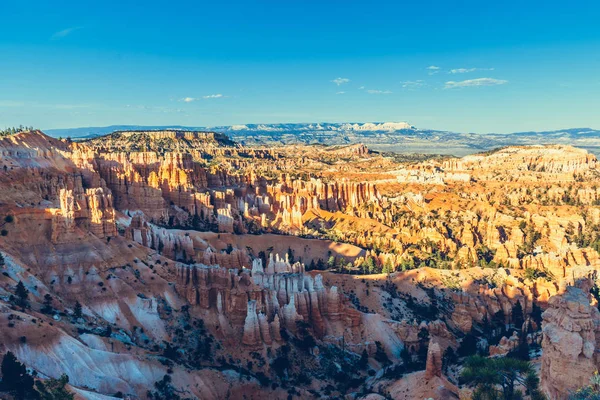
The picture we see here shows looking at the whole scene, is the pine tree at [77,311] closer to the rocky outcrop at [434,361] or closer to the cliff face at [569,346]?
the rocky outcrop at [434,361]

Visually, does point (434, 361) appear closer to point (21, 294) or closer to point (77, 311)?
point (77, 311)

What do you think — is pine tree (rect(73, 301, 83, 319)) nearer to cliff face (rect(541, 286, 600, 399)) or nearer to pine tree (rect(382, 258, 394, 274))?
cliff face (rect(541, 286, 600, 399))

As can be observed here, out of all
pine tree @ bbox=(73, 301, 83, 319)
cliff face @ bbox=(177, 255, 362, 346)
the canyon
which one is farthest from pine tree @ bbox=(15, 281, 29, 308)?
cliff face @ bbox=(177, 255, 362, 346)

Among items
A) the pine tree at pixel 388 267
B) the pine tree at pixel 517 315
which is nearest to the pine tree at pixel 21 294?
the pine tree at pixel 388 267

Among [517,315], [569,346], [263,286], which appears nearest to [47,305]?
[263,286]

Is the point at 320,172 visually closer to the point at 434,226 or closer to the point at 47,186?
the point at 434,226

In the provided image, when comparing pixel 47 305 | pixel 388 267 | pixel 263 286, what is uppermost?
pixel 47 305
